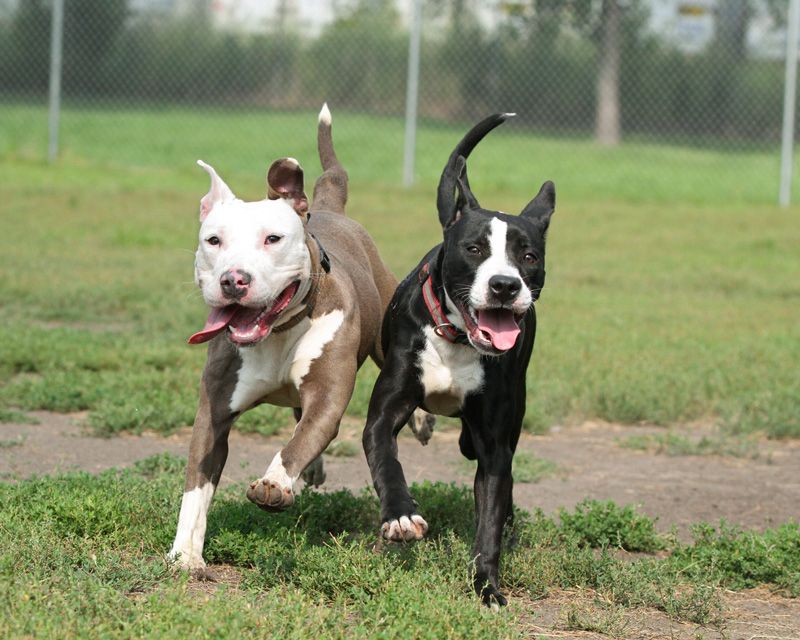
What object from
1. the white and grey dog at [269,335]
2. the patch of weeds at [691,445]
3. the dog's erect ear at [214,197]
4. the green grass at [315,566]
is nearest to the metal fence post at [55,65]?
the patch of weeds at [691,445]

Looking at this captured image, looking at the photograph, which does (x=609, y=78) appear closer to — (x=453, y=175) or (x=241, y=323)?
(x=453, y=175)

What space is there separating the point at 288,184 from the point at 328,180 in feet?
5.20

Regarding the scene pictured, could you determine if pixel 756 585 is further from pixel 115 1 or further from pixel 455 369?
pixel 115 1

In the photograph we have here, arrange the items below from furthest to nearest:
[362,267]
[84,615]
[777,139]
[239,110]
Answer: [239,110], [777,139], [362,267], [84,615]

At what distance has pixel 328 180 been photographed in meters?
6.11

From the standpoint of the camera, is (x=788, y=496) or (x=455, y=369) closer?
(x=455, y=369)

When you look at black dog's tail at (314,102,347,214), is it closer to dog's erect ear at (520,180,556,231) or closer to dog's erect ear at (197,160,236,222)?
dog's erect ear at (520,180,556,231)

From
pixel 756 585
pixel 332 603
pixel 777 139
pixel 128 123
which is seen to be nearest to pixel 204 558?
pixel 332 603

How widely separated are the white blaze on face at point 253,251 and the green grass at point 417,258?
2.32 metres

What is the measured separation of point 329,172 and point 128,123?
15630mm

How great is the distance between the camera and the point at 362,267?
5.42m

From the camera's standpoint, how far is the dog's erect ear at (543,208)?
4715 mm

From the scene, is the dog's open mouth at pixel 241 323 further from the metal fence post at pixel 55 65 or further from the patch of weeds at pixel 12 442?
A: the metal fence post at pixel 55 65

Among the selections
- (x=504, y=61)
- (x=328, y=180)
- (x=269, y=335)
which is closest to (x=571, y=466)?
(x=328, y=180)
